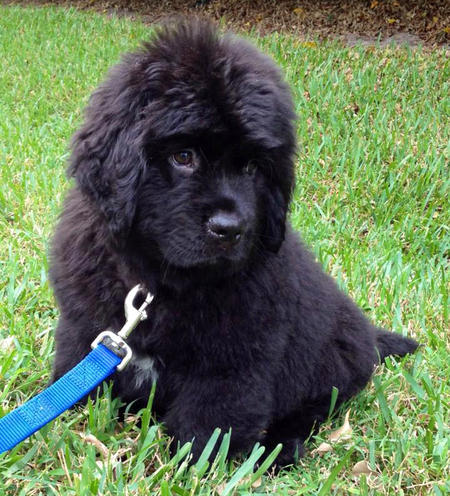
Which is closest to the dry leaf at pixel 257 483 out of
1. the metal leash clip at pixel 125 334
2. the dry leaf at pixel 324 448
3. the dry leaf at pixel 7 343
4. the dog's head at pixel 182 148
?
the dry leaf at pixel 324 448

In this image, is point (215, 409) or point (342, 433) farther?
point (342, 433)

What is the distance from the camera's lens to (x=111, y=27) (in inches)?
409

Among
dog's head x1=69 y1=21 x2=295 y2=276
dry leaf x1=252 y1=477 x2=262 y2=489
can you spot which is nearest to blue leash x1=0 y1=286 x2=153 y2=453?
dog's head x1=69 y1=21 x2=295 y2=276

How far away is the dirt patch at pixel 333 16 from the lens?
32.8 ft

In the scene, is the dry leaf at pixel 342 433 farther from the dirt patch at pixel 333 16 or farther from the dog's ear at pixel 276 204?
the dirt patch at pixel 333 16

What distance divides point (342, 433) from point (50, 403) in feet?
4.20

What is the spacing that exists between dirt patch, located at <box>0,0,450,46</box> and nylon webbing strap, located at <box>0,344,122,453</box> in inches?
316

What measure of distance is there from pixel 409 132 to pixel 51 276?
4.09 m

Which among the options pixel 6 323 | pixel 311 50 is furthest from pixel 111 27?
pixel 6 323

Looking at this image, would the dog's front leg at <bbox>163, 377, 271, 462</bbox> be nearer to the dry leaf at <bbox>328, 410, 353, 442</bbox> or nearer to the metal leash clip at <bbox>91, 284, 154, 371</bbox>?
the metal leash clip at <bbox>91, 284, 154, 371</bbox>

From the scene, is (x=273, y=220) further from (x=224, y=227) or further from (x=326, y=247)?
(x=326, y=247)

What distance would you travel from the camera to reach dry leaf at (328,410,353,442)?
273 cm

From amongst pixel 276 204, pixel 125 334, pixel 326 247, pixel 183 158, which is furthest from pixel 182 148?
pixel 326 247

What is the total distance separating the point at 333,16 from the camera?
1151cm
